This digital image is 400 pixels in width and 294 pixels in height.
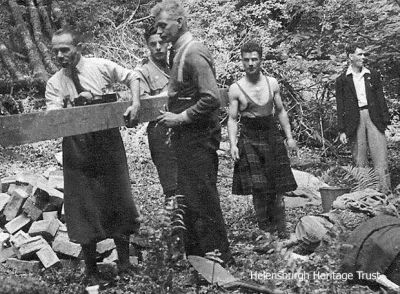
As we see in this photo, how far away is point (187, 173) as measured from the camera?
492cm

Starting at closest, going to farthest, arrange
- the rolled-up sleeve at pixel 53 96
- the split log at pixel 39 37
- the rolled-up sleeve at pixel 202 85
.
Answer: the rolled-up sleeve at pixel 202 85 < the rolled-up sleeve at pixel 53 96 < the split log at pixel 39 37

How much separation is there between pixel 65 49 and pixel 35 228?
2042 mm

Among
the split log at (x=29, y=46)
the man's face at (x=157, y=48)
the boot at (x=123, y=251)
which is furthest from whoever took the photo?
the split log at (x=29, y=46)

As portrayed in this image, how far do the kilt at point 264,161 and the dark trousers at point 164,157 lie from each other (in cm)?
73

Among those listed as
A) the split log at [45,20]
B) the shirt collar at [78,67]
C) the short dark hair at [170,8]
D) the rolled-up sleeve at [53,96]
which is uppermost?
the split log at [45,20]

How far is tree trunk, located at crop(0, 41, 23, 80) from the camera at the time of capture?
11.9 meters

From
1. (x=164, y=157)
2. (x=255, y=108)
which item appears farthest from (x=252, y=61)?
(x=164, y=157)

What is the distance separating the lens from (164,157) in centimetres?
626

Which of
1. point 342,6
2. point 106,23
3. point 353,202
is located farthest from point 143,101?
point 106,23

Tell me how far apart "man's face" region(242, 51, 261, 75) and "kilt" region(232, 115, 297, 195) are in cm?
47

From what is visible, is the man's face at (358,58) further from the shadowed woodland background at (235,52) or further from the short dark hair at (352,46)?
the short dark hair at (352,46)

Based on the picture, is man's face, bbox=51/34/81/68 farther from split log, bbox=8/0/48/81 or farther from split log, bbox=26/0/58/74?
split log, bbox=26/0/58/74

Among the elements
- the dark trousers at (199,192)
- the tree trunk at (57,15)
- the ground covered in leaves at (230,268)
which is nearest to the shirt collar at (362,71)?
the ground covered in leaves at (230,268)

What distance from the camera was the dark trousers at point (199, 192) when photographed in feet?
16.0
